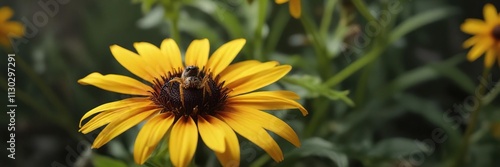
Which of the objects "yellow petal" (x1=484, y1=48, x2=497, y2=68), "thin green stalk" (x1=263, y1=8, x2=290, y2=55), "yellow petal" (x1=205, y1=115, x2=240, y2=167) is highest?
"thin green stalk" (x1=263, y1=8, x2=290, y2=55)

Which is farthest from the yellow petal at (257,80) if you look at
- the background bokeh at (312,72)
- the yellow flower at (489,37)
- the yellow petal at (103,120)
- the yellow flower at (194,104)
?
the yellow flower at (489,37)

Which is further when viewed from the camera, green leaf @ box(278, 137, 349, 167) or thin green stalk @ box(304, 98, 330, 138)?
thin green stalk @ box(304, 98, 330, 138)

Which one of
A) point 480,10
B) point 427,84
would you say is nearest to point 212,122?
point 427,84

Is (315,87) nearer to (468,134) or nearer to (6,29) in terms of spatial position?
(468,134)

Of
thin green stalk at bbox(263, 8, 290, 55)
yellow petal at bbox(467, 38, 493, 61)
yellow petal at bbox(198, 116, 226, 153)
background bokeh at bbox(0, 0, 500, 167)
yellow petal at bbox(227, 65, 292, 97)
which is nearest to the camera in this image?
yellow petal at bbox(198, 116, 226, 153)

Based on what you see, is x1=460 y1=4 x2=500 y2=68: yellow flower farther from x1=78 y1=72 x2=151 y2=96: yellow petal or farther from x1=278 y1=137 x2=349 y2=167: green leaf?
x1=78 y1=72 x2=151 y2=96: yellow petal

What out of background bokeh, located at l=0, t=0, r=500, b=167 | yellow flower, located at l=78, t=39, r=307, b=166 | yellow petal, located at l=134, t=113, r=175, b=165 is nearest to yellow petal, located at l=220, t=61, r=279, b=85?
yellow flower, located at l=78, t=39, r=307, b=166

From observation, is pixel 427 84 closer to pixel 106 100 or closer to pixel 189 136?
pixel 106 100
